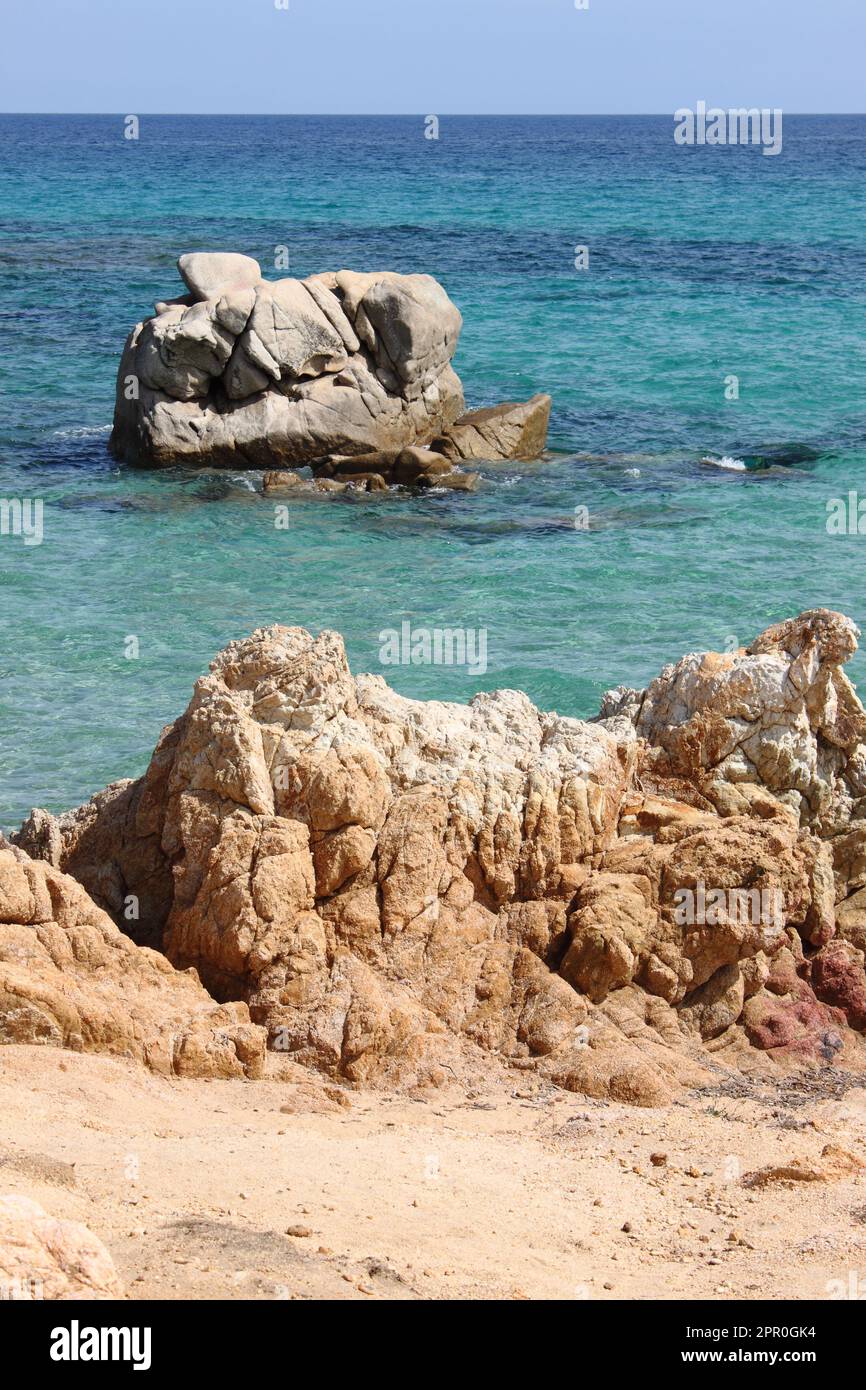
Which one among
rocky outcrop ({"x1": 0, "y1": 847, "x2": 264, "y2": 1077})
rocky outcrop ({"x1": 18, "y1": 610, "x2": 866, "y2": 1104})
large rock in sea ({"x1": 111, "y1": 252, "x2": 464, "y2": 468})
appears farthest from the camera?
large rock in sea ({"x1": 111, "y1": 252, "x2": 464, "y2": 468})

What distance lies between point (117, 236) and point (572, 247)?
18656mm

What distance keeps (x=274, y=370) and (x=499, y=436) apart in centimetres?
477

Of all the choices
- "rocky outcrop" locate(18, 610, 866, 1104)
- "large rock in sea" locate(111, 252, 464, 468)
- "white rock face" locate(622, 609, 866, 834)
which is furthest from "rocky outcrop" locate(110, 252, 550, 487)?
"rocky outcrop" locate(18, 610, 866, 1104)

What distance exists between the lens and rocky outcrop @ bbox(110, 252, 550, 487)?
2978cm

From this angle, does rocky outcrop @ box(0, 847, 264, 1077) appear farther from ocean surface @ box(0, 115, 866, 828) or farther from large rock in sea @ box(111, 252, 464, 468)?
large rock in sea @ box(111, 252, 464, 468)

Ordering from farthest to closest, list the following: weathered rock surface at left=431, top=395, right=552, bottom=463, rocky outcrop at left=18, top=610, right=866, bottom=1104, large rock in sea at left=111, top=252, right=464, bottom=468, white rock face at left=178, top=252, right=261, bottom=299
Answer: weathered rock surface at left=431, top=395, right=552, bottom=463 → white rock face at left=178, top=252, right=261, bottom=299 → large rock in sea at left=111, top=252, right=464, bottom=468 → rocky outcrop at left=18, top=610, right=866, bottom=1104

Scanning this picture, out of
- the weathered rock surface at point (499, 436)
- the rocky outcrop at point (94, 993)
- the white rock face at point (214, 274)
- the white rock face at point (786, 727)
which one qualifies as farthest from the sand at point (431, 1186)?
the white rock face at point (214, 274)

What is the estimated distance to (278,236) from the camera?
66875 mm

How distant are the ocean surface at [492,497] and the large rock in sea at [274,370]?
3.59ft

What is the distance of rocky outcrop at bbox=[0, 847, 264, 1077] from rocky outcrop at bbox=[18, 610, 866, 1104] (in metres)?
0.44

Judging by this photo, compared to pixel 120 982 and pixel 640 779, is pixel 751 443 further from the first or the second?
pixel 120 982

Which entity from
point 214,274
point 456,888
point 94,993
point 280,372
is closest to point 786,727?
point 456,888
